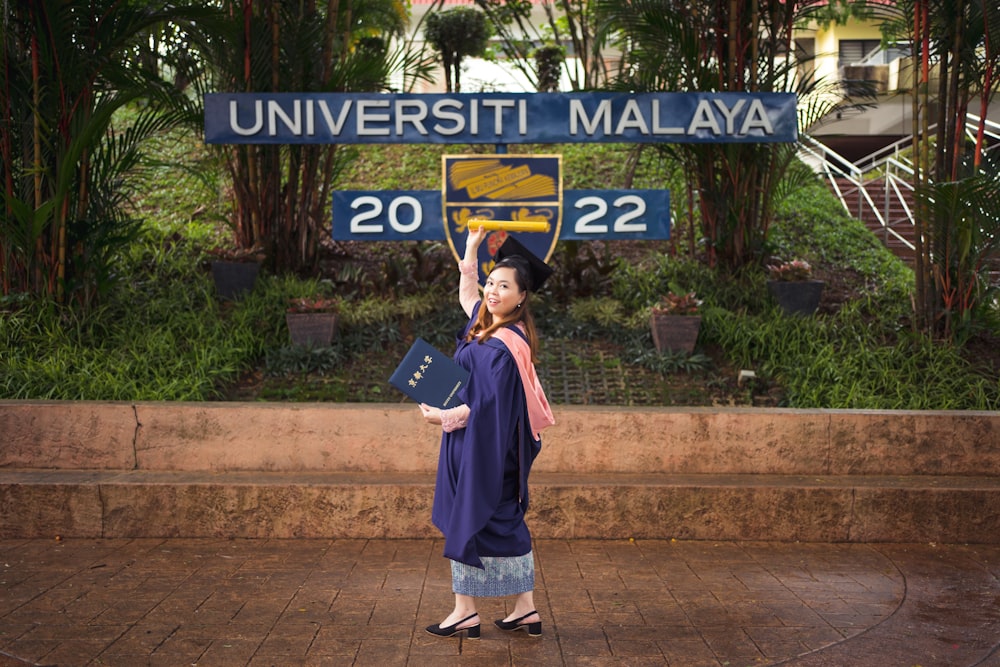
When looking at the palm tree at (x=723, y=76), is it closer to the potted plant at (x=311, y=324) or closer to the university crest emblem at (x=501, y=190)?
the university crest emblem at (x=501, y=190)

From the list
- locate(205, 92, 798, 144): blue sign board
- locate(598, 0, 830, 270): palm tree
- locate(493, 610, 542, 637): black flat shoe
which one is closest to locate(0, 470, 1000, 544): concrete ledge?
locate(493, 610, 542, 637): black flat shoe

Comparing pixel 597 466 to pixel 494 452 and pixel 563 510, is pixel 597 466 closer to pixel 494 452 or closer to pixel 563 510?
pixel 563 510

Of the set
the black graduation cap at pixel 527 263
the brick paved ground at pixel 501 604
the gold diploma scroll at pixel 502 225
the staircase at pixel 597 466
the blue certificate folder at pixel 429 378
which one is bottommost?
the brick paved ground at pixel 501 604

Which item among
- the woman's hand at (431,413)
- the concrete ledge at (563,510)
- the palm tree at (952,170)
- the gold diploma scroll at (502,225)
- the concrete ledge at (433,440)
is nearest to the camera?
the woman's hand at (431,413)

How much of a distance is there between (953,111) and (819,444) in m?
3.22

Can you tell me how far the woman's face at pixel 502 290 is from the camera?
3.75 metres

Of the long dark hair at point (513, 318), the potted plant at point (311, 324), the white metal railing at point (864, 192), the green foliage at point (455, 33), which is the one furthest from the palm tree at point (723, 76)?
the long dark hair at point (513, 318)

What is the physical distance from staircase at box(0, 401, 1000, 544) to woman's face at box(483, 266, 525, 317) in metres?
1.75

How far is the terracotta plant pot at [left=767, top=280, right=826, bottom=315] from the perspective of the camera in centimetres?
775

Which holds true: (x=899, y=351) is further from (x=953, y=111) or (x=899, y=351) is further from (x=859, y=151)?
(x=859, y=151)

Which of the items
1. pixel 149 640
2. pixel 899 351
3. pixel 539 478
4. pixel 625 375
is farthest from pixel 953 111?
pixel 149 640

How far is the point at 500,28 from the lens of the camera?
1199 centimetres

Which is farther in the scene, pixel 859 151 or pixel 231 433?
pixel 859 151

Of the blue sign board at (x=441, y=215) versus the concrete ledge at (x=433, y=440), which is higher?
the blue sign board at (x=441, y=215)
